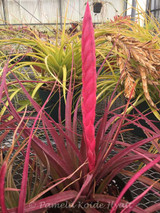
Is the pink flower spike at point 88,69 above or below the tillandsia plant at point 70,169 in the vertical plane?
above

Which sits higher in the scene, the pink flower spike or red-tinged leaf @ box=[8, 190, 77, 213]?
the pink flower spike

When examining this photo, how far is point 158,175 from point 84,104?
312 mm

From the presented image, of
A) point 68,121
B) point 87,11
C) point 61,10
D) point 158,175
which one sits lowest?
point 158,175

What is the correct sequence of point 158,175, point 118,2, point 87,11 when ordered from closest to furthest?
1. point 87,11
2. point 158,175
3. point 118,2

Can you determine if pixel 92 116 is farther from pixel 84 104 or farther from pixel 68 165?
pixel 68 165

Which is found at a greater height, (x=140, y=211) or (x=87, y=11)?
(x=87, y=11)

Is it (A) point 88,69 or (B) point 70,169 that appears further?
(B) point 70,169

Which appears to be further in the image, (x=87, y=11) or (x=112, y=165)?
(x=112, y=165)

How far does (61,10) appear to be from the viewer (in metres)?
4.84

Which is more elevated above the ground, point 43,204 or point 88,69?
point 88,69

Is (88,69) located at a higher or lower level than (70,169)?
higher

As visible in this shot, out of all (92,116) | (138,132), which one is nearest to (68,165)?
(92,116)

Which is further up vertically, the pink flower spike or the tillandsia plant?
the pink flower spike

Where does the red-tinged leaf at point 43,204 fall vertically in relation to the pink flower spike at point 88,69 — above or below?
below
